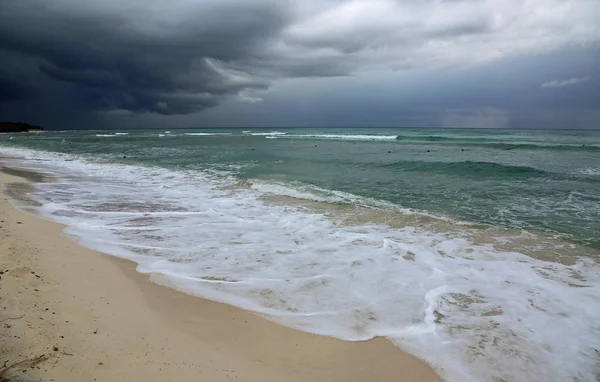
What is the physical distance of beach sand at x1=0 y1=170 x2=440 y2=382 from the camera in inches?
114

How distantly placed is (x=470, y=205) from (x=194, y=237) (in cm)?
798

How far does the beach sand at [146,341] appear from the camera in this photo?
2898 mm

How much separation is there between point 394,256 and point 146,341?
4279 millimetres

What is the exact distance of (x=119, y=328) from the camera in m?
3.57

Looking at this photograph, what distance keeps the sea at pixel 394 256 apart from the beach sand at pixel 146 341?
27 cm

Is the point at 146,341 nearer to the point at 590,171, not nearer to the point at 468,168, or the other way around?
the point at 468,168

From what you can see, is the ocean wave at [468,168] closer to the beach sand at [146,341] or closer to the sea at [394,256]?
the sea at [394,256]

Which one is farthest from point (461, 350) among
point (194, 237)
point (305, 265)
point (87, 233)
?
point (87, 233)

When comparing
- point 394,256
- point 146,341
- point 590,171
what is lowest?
point 394,256

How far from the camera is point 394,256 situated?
20.4ft

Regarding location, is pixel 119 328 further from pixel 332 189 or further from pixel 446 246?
pixel 332 189

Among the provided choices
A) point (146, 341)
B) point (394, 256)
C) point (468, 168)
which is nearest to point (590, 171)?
point (468, 168)

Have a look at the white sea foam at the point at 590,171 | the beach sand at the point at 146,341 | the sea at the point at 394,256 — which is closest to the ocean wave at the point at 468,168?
the white sea foam at the point at 590,171

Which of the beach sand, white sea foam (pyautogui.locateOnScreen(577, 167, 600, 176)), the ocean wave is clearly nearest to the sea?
the beach sand
